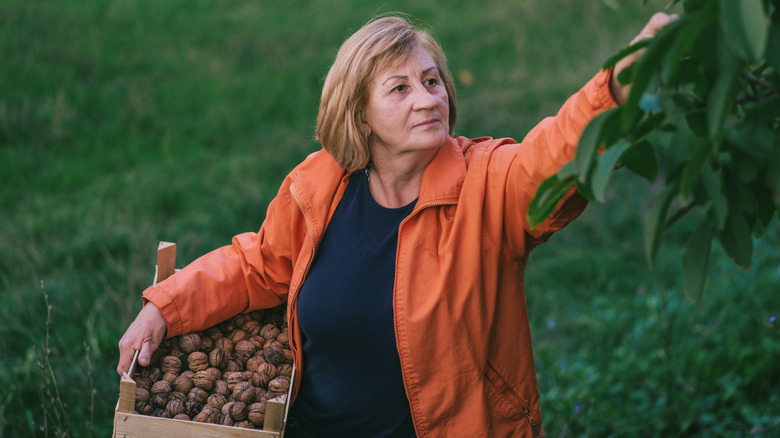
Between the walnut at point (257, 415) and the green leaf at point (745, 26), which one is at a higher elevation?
the green leaf at point (745, 26)

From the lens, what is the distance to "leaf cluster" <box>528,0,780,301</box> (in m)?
0.93

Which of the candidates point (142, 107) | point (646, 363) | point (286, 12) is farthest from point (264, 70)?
point (646, 363)

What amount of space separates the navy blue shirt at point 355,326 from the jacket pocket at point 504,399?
26 centimetres

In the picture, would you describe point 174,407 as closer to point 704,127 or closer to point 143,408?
point 143,408

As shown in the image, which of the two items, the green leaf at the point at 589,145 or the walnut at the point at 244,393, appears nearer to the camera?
the green leaf at the point at 589,145

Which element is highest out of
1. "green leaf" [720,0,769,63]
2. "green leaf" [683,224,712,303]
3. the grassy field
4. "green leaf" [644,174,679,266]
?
"green leaf" [720,0,769,63]

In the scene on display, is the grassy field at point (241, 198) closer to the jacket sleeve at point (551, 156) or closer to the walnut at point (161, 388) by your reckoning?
the walnut at point (161, 388)

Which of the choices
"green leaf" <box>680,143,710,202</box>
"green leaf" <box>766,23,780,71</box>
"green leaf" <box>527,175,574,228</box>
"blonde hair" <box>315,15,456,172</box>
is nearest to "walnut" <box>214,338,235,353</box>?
"blonde hair" <box>315,15,456,172</box>

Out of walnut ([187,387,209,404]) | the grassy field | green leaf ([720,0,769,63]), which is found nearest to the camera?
green leaf ([720,0,769,63])

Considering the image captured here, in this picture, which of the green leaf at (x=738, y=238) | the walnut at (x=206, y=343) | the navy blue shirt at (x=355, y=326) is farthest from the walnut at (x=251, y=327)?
the green leaf at (x=738, y=238)

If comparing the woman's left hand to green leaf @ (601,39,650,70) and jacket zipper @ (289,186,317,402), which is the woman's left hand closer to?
green leaf @ (601,39,650,70)

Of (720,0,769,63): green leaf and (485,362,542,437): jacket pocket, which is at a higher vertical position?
(720,0,769,63): green leaf

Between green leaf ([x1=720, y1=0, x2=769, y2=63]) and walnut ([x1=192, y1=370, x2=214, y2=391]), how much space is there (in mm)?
1731

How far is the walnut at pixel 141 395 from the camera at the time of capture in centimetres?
200
